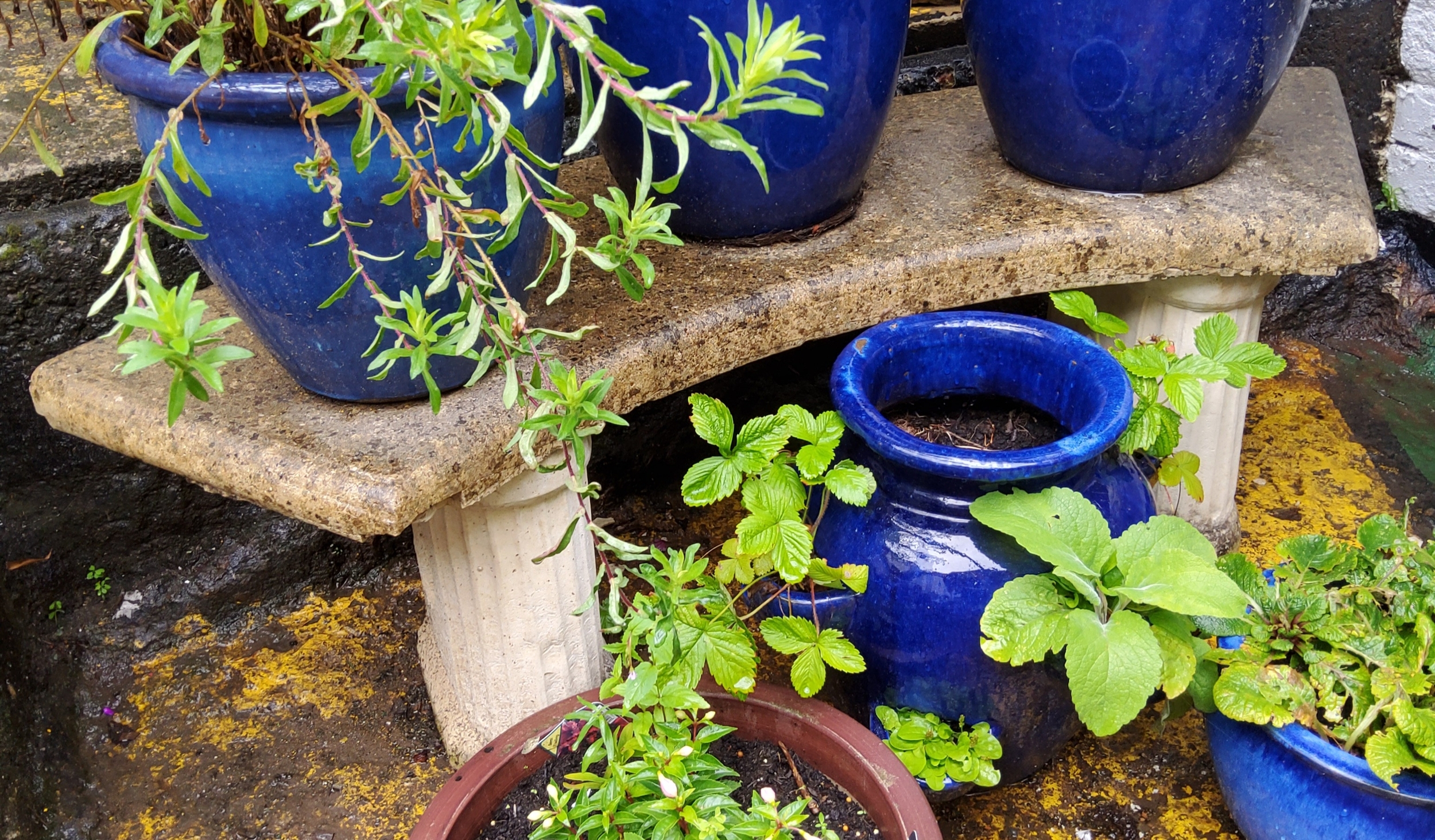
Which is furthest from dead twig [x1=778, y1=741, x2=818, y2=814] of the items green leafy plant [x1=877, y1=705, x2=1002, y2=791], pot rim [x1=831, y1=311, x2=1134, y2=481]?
pot rim [x1=831, y1=311, x2=1134, y2=481]

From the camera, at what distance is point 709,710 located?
1.28 meters

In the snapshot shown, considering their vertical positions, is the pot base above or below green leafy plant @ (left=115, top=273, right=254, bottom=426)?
below

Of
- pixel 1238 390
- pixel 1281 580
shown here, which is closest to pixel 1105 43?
pixel 1238 390

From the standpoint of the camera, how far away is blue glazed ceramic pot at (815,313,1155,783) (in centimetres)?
129

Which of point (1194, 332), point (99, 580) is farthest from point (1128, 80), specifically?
point (99, 580)

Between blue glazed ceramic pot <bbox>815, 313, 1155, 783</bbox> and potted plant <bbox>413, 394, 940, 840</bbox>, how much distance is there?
6 cm

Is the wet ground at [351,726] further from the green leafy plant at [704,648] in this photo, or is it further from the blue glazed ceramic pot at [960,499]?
the green leafy plant at [704,648]

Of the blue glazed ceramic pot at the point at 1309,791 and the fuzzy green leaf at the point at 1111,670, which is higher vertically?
the fuzzy green leaf at the point at 1111,670

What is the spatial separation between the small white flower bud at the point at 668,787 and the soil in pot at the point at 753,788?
0.14 meters

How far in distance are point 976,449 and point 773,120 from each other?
0.49 m

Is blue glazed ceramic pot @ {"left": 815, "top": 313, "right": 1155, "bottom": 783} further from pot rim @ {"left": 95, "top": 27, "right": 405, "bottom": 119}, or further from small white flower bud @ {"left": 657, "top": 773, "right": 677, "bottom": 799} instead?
pot rim @ {"left": 95, "top": 27, "right": 405, "bottom": 119}

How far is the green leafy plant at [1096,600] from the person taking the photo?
1219 mm

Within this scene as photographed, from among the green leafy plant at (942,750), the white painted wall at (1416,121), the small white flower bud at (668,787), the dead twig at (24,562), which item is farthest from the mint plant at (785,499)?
the white painted wall at (1416,121)

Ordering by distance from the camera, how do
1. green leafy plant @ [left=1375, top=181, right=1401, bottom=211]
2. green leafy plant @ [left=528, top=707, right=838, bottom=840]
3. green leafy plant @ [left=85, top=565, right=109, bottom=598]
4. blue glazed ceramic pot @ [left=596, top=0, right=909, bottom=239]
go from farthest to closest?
green leafy plant @ [left=1375, top=181, right=1401, bottom=211]
green leafy plant @ [left=85, top=565, right=109, bottom=598]
blue glazed ceramic pot @ [left=596, top=0, right=909, bottom=239]
green leafy plant @ [left=528, top=707, right=838, bottom=840]
